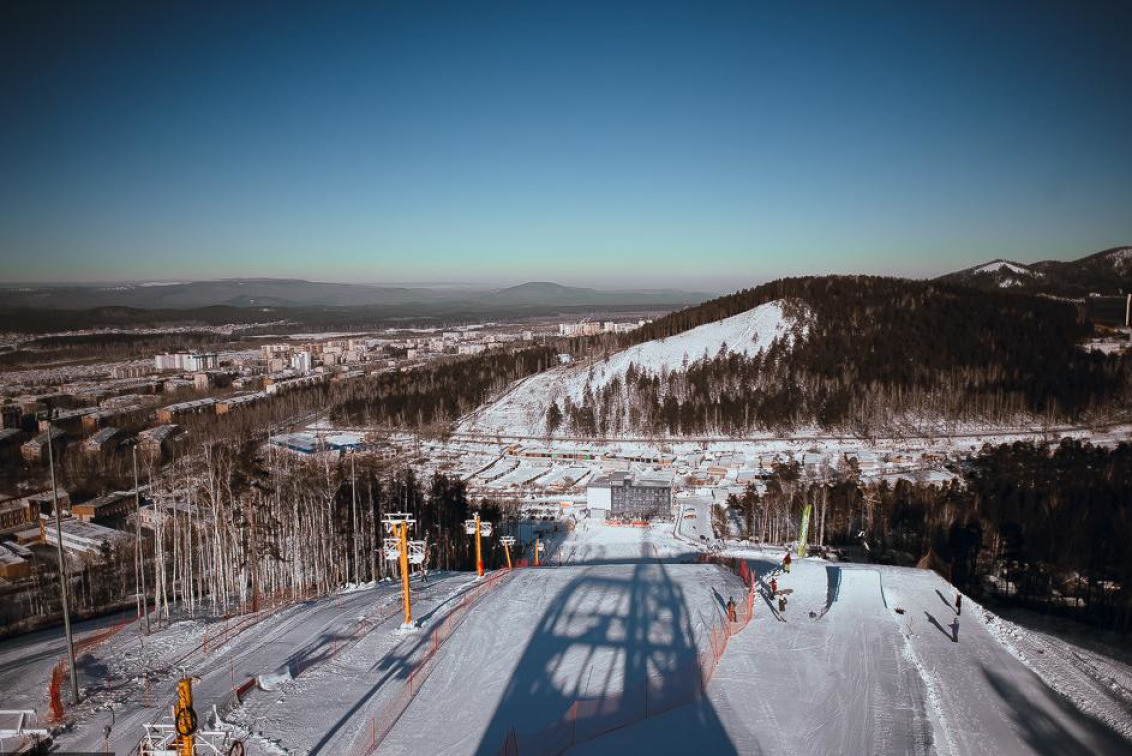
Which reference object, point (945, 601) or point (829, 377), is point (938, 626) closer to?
point (945, 601)

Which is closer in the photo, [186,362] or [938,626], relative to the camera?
[938,626]

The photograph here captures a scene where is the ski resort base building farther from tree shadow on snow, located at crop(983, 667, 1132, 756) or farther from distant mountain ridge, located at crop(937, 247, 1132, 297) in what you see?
distant mountain ridge, located at crop(937, 247, 1132, 297)

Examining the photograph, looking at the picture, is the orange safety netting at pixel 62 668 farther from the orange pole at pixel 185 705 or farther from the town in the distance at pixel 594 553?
the orange pole at pixel 185 705

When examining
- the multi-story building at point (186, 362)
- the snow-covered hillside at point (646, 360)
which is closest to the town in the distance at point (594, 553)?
the snow-covered hillside at point (646, 360)

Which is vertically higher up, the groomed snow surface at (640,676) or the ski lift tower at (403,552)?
the ski lift tower at (403,552)

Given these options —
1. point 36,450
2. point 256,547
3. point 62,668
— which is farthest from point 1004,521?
point 36,450

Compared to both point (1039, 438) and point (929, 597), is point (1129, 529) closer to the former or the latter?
point (929, 597)
